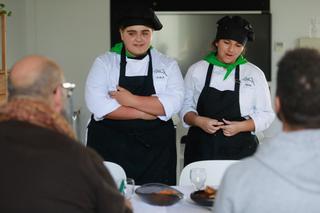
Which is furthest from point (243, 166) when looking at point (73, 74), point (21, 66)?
point (73, 74)

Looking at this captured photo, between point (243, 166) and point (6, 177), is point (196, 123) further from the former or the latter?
point (6, 177)

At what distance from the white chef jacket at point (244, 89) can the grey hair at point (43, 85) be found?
1.32 metres

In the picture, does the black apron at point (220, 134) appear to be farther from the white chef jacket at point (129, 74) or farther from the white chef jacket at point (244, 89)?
the white chef jacket at point (129, 74)

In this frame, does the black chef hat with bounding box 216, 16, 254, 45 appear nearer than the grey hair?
No

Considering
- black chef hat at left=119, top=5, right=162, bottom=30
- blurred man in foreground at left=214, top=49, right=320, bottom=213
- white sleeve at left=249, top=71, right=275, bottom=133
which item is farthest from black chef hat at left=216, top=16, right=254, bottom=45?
blurred man in foreground at left=214, top=49, right=320, bottom=213

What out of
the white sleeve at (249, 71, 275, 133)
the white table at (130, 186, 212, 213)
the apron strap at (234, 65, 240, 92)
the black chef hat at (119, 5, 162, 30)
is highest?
the black chef hat at (119, 5, 162, 30)

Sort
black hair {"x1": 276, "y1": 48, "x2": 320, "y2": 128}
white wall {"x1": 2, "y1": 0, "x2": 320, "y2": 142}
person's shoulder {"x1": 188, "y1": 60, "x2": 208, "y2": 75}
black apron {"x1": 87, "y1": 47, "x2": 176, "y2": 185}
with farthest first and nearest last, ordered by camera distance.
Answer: white wall {"x1": 2, "y1": 0, "x2": 320, "y2": 142} → person's shoulder {"x1": 188, "y1": 60, "x2": 208, "y2": 75} → black apron {"x1": 87, "y1": 47, "x2": 176, "y2": 185} → black hair {"x1": 276, "y1": 48, "x2": 320, "y2": 128}

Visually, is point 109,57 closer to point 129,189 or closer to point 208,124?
point 208,124

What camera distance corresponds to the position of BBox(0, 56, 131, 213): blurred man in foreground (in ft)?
3.73

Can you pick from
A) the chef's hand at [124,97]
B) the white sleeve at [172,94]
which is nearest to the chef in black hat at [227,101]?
the white sleeve at [172,94]

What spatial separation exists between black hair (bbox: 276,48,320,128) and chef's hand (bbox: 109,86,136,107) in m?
1.22

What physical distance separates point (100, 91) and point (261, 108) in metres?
0.88

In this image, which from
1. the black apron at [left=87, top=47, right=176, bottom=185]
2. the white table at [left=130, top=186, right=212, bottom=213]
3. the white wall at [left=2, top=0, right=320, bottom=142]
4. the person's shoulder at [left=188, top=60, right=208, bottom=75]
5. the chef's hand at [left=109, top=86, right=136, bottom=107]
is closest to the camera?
the white table at [left=130, top=186, right=212, bottom=213]

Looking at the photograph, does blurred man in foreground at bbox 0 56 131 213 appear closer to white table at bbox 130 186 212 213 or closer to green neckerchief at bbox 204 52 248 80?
white table at bbox 130 186 212 213
